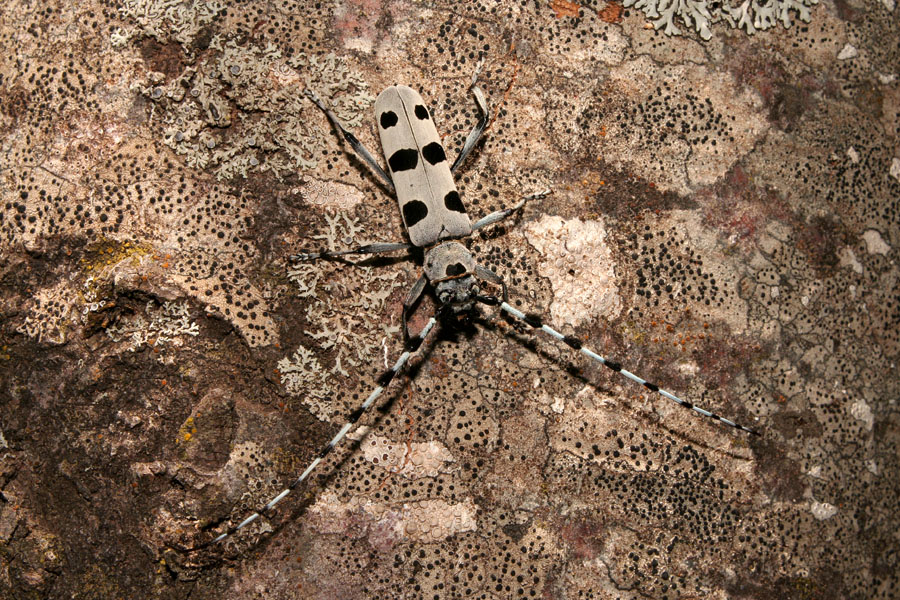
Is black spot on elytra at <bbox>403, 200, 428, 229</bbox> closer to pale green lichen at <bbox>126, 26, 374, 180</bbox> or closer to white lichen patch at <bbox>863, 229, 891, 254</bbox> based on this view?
pale green lichen at <bbox>126, 26, 374, 180</bbox>

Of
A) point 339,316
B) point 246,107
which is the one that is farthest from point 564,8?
point 339,316

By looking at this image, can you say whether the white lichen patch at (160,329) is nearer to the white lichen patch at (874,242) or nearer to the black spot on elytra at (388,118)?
the black spot on elytra at (388,118)

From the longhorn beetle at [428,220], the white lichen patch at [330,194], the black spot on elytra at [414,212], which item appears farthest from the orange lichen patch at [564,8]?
the white lichen patch at [330,194]

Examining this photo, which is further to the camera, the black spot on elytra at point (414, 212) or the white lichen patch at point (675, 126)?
the white lichen patch at point (675, 126)

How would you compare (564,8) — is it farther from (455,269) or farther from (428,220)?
(455,269)

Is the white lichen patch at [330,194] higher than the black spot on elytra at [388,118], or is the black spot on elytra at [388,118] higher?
the black spot on elytra at [388,118]

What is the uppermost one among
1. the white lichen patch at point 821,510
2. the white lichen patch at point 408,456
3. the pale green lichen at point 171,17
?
the pale green lichen at point 171,17
